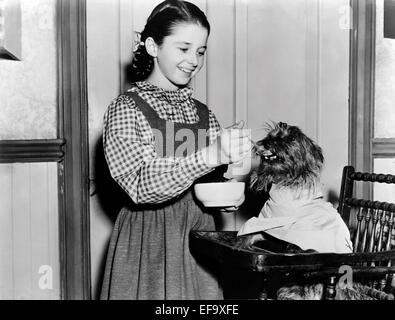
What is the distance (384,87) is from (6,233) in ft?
5.08

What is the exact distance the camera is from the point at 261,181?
1.54 meters

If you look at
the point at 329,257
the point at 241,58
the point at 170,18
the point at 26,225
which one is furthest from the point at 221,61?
the point at 329,257

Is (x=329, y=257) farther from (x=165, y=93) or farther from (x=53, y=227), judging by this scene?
(x=53, y=227)

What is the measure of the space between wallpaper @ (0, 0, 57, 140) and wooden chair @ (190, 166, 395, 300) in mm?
876

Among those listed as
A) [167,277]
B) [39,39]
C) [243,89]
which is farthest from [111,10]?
[167,277]

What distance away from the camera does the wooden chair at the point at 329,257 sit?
1.27 metres

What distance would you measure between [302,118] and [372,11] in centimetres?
50

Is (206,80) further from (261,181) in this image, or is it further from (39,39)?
(261,181)

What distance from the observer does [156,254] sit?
1447 millimetres

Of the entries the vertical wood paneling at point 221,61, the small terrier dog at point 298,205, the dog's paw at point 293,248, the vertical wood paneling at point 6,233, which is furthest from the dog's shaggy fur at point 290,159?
the vertical wood paneling at point 6,233

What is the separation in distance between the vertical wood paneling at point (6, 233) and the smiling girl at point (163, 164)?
27.6 inches

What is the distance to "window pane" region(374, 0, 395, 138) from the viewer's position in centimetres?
230

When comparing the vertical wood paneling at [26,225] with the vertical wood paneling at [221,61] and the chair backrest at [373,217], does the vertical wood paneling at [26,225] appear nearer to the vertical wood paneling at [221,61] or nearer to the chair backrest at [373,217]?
the vertical wood paneling at [221,61]
